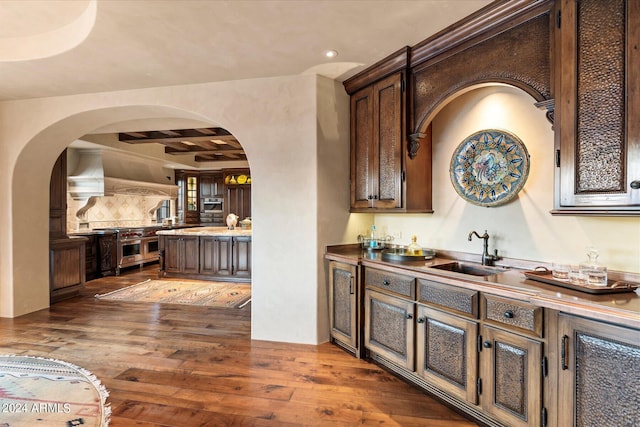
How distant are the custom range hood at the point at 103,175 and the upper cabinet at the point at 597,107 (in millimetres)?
7400

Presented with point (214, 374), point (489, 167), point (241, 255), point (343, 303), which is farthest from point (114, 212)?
point (489, 167)

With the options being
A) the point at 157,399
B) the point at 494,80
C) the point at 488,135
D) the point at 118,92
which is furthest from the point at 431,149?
the point at 118,92

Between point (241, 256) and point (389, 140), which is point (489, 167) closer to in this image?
point (389, 140)

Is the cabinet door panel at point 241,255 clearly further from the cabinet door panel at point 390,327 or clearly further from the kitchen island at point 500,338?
the cabinet door panel at point 390,327

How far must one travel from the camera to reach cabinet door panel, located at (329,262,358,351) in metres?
3.03

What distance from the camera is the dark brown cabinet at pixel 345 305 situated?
2996 millimetres

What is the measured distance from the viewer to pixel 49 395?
7.86 ft

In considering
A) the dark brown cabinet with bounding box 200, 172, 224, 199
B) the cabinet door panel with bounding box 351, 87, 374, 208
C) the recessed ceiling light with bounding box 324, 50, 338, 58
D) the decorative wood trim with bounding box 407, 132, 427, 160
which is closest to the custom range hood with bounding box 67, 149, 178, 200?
the dark brown cabinet with bounding box 200, 172, 224, 199

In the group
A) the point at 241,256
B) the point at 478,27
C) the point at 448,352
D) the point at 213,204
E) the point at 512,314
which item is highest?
the point at 478,27

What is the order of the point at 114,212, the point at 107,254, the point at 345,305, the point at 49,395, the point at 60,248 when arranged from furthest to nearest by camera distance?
the point at 114,212
the point at 107,254
the point at 60,248
the point at 345,305
the point at 49,395

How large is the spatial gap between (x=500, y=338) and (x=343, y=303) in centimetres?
149

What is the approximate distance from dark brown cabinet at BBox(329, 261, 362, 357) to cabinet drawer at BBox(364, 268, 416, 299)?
0.47ft

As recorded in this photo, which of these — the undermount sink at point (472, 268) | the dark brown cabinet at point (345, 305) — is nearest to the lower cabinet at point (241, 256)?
the dark brown cabinet at point (345, 305)

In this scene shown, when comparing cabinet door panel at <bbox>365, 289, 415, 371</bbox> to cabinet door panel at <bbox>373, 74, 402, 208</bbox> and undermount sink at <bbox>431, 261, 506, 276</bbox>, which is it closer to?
undermount sink at <bbox>431, 261, 506, 276</bbox>
